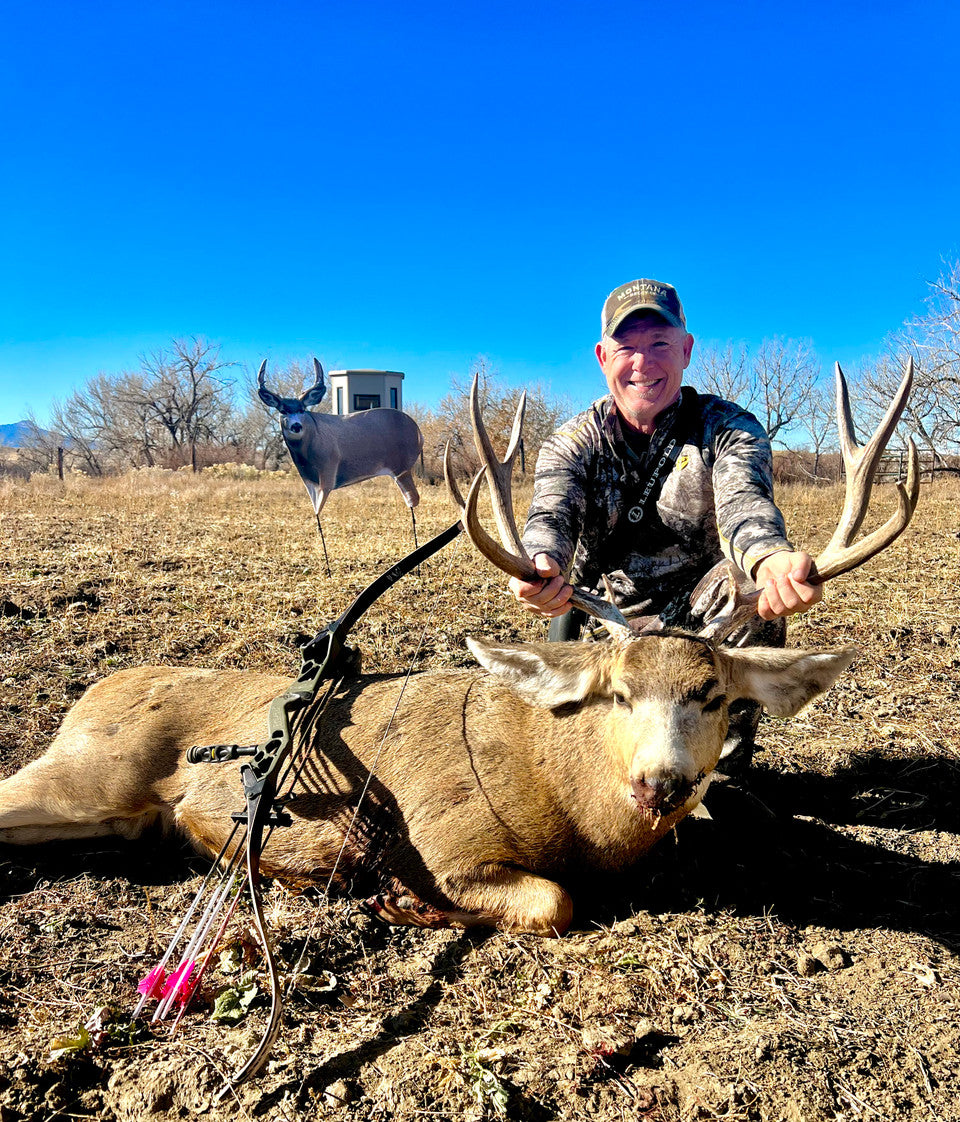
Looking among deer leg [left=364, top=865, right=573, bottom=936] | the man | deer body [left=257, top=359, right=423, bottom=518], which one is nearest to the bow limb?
deer leg [left=364, top=865, right=573, bottom=936]

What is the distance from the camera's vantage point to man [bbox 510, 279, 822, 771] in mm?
3984

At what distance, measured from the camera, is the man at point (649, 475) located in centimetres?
398

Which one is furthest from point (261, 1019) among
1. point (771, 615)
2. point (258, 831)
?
point (771, 615)

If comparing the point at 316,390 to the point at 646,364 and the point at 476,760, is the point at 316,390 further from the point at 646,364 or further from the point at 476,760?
the point at 476,760

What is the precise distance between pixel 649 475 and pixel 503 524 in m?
1.41

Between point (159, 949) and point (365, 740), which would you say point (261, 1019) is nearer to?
point (159, 949)

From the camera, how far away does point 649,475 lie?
4.27 meters

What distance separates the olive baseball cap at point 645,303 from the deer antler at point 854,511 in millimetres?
1375

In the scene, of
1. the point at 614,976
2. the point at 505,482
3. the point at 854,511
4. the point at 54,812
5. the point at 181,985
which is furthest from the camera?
the point at 54,812

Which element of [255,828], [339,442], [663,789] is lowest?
[255,828]

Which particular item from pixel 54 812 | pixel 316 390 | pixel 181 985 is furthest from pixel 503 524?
pixel 316 390

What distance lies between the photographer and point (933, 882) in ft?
10.8

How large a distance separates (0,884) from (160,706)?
37.1 inches

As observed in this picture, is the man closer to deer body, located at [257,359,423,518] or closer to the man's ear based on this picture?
the man's ear
